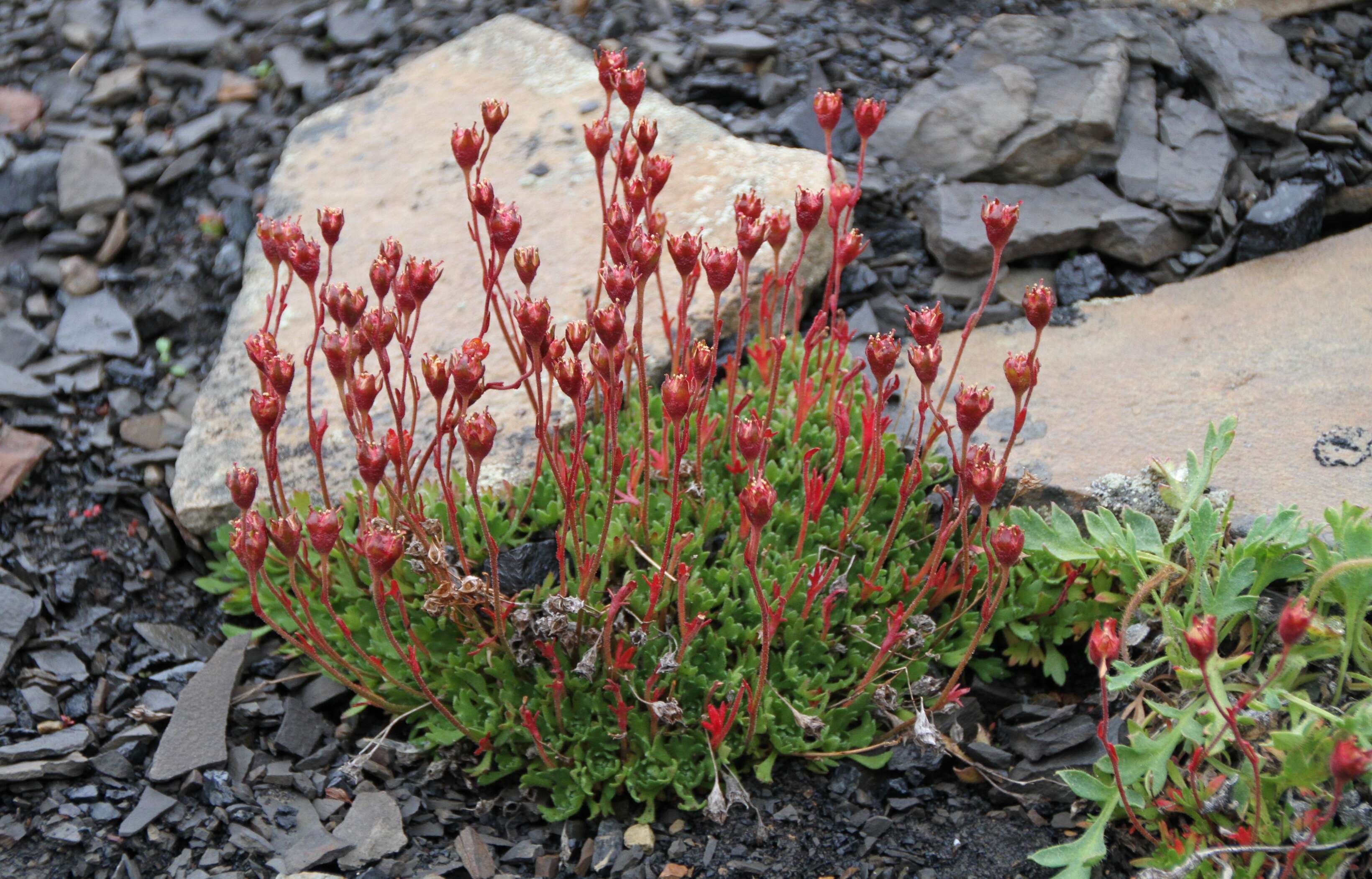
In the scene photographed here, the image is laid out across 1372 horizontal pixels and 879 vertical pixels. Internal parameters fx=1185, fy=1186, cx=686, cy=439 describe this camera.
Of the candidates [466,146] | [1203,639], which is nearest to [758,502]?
[1203,639]

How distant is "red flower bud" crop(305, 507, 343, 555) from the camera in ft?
8.46

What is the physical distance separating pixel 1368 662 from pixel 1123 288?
2200 millimetres

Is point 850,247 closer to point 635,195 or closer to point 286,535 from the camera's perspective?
point 635,195

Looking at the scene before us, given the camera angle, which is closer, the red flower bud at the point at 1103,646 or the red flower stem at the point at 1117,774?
the red flower bud at the point at 1103,646

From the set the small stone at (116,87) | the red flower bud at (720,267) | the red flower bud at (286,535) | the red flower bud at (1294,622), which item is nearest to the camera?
the red flower bud at (1294,622)

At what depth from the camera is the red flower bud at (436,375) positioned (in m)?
2.72

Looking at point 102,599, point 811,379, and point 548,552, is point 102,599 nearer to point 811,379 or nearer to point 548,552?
point 548,552

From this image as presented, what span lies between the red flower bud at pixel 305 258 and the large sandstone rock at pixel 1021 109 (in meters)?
2.89

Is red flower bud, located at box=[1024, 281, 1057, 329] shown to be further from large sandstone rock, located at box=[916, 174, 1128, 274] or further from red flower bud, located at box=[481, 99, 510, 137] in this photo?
large sandstone rock, located at box=[916, 174, 1128, 274]

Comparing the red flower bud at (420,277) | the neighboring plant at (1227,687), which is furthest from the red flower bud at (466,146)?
the neighboring plant at (1227,687)

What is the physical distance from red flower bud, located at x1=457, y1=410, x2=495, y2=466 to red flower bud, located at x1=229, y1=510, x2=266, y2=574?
1.60 feet

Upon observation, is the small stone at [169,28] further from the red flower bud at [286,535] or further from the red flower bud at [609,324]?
the red flower bud at [609,324]

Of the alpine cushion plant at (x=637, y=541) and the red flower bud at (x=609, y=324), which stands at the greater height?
the red flower bud at (x=609, y=324)

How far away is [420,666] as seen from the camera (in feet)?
10.9
